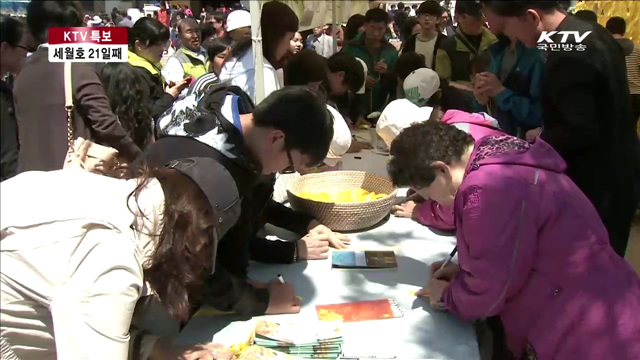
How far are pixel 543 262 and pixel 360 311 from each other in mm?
465

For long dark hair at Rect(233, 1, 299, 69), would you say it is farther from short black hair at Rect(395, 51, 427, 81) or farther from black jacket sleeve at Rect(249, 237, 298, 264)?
black jacket sleeve at Rect(249, 237, 298, 264)

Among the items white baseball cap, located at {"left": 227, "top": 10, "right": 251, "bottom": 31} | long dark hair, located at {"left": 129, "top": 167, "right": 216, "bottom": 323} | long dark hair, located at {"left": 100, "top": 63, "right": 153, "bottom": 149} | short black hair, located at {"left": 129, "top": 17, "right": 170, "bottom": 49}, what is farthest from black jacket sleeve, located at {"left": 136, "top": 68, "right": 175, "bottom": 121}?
long dark hair, located at {"left": 129, "top": 167, "right": 216, "bottom": 323}

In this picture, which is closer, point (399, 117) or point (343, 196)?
point (343, 196)

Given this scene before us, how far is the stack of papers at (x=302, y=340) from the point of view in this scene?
48.7 inches

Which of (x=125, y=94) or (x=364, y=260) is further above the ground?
(x=125, y=94)

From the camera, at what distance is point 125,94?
2.72 m

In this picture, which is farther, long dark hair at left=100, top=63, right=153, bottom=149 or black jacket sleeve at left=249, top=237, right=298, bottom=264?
long dark hair at left=100, top=63, right=153, bottom=149

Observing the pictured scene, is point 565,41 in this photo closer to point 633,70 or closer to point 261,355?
point 261,355

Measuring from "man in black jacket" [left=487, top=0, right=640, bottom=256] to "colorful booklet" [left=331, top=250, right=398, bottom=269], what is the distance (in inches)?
27.3

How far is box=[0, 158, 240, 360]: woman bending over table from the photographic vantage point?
2.60ft

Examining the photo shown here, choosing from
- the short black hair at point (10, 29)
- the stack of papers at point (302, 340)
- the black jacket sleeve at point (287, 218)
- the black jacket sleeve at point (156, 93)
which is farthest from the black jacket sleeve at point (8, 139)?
the stack of papers at point (302, 340)

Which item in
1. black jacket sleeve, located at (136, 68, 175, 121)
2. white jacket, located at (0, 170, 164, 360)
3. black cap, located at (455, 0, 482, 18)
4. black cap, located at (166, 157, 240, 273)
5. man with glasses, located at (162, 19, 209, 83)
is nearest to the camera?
white jacket, located at (0, 170, 164, 360)

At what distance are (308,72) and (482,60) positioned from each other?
1.24m

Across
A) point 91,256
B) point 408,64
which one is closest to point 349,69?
point 408,64
